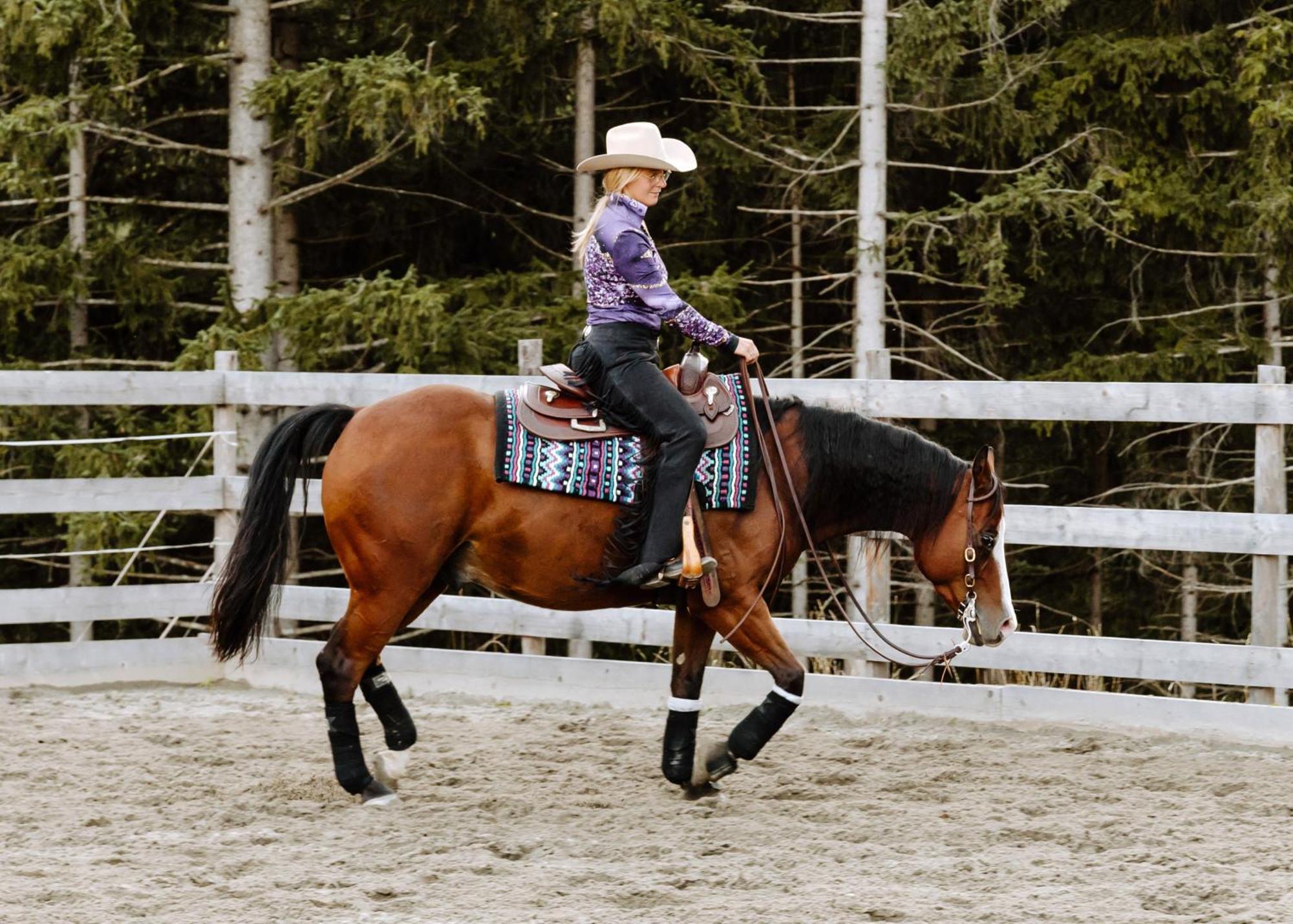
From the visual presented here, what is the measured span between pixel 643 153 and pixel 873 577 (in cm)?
274

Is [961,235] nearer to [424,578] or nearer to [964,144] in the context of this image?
[964,144]

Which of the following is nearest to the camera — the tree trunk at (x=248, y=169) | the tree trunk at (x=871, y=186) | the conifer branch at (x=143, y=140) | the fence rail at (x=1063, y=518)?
the fence rail at (x=1063, y=518)

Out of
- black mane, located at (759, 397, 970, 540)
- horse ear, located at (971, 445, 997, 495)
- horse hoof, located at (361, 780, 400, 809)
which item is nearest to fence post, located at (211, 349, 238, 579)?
horse hoof, located at (361, 780, 400, 809)

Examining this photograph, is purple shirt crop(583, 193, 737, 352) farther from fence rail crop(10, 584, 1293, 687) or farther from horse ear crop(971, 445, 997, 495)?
fence rail crop(10, 584, 1293, 687)

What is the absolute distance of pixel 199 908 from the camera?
4.11 meters

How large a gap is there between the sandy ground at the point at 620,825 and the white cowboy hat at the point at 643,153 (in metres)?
2.37

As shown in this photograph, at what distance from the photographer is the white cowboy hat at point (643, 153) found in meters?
5.29

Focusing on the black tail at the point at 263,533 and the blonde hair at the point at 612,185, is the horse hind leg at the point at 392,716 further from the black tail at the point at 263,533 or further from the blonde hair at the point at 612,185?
the blonde hair at the point at 612,185

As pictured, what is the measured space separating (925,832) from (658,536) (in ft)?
4.58

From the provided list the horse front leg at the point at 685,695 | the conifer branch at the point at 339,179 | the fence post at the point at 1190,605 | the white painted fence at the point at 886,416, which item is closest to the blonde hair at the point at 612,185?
the horse front leg at the point at 685,695

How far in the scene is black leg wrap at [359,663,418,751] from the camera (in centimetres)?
575

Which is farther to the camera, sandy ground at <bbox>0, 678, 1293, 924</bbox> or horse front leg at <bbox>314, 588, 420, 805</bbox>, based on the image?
horse front leg at <bbox>314, 588, 420, 805</bbox>

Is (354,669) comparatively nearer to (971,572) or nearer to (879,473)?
(879,473)

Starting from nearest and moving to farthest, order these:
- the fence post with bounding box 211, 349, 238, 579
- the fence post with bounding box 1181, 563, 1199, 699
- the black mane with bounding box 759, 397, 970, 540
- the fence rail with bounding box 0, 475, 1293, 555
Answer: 1. the black mane with bounding box 759, 397, 970, 540
2. the fence rail with bounding box 0, 475, 1293, 555
3. the fence post with bounding box 211, 349, 238, 579
4. the fence post with bounding box 1181, 563, 1199, 699
